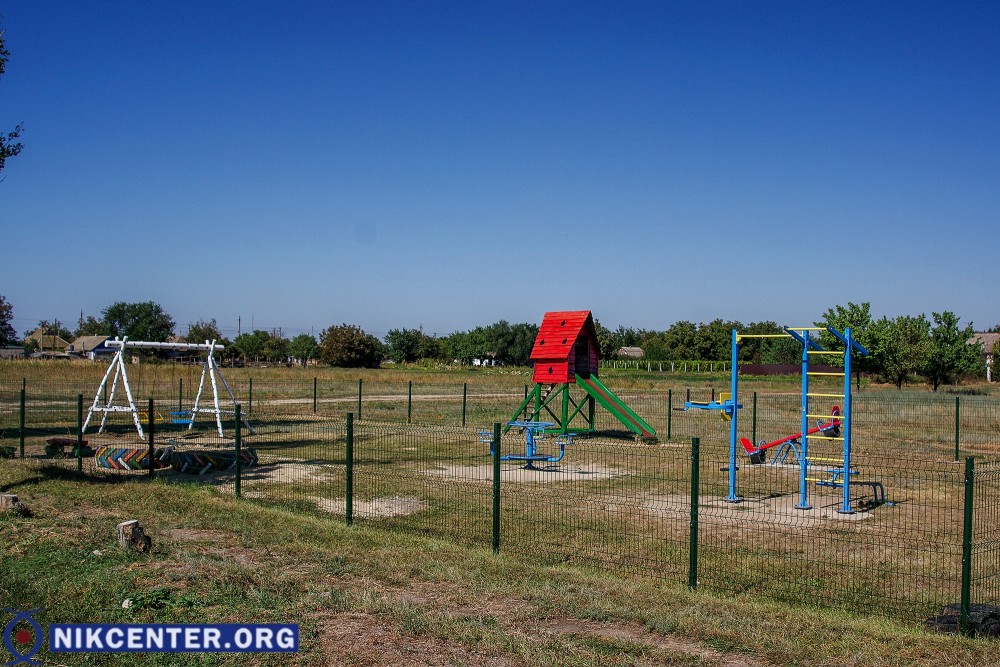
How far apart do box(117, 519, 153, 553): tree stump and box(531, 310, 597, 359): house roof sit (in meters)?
16.2

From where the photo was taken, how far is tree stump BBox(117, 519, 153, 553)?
9.35 metres

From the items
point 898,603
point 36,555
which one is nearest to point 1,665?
point 36,555

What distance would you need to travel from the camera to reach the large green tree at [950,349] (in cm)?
5366

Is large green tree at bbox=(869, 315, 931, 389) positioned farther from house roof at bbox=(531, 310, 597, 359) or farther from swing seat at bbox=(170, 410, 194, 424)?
swing seat at bbox=(170, 410, 194, 424)

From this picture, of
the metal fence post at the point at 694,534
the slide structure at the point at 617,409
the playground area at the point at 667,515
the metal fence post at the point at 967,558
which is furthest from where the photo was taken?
the slide structure at the point at 617,409

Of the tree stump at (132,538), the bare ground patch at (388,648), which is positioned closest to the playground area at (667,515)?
the tree stump at (132,538)

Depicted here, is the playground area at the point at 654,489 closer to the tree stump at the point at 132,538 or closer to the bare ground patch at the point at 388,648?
the tree stump at the point at 132,538

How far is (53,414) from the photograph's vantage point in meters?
30.6

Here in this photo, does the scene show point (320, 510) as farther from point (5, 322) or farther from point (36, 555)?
point (5, 322)

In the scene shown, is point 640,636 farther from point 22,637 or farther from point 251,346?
point 251,346

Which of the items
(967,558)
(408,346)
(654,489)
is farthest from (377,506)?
(408,346)

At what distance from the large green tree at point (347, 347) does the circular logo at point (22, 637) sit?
91.6 meters

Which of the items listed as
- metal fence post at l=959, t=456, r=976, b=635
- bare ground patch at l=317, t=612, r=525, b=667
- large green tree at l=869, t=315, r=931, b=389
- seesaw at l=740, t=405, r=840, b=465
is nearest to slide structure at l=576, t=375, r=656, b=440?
seesaw at l=740, t=405, r=840, b=465

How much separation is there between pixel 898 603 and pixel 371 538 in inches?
237
